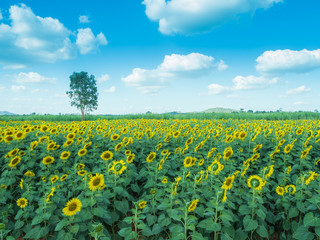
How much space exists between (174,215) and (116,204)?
116 centimetres

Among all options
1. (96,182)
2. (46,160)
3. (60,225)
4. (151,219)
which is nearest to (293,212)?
(151,219)

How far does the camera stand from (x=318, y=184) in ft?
13.0

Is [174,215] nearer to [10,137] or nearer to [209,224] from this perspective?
[209,224]

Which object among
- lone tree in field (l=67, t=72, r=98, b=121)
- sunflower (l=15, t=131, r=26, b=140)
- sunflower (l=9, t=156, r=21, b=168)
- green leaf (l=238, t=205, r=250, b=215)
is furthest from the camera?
lone tree in field (l=67, t=72, r=98, b=121)

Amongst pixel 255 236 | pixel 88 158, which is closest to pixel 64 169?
pixel 88 158

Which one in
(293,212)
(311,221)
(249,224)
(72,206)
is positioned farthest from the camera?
(293,212)

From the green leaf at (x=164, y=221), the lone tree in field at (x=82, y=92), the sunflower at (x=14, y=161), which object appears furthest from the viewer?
the lone tree in field at (x=82, y=92)

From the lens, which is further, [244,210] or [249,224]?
[244,210]

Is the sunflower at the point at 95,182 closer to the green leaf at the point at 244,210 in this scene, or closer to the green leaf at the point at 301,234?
the green leaf at the point at 244,210

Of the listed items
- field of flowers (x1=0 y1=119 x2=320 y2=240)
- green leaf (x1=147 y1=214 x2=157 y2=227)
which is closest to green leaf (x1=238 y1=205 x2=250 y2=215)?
field of flowers (x1=0 y1=119 x2=320 y2=240)

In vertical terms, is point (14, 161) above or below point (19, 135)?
below

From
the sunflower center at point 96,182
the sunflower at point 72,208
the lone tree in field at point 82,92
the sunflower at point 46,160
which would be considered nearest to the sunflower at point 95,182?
the sunflower center at point 96,182

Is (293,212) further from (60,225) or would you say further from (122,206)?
(60,225)

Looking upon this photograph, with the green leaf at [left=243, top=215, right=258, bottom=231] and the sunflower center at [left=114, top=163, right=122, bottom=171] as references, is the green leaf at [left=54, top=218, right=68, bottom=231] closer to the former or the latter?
the sunflower center at [left=114, top=163, right=122, bottom=171]
